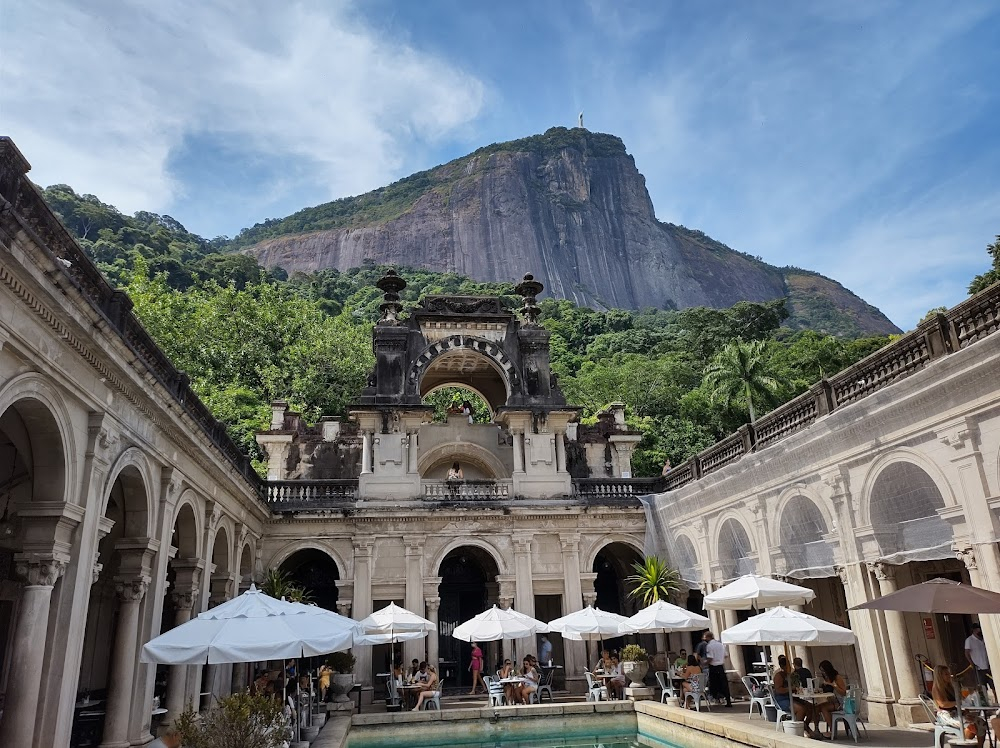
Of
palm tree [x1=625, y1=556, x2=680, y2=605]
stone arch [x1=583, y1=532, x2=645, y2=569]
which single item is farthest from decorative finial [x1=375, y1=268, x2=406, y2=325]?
palm tree [x1=625, y1=556, x2=680, y2=605]

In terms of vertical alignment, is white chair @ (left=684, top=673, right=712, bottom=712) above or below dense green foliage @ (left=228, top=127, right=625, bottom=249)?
below

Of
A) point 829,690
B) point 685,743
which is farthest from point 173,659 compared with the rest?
point 829,690

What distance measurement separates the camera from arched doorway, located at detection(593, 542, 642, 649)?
24.0m

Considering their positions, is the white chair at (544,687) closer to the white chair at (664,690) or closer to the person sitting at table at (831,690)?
the white chair at (664,690)

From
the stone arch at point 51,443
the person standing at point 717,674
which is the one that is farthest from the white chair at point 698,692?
the stone arch at point 51,443

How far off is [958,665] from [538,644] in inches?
471

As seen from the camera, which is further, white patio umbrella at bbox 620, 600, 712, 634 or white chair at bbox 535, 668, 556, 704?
white chair at bbox 535, 668, 556, 704

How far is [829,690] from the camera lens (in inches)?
451

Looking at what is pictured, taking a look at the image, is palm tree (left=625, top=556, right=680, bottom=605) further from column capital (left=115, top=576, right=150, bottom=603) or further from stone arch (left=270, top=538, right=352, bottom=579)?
column capital (left=115, top=576, right=150, bottom=603)

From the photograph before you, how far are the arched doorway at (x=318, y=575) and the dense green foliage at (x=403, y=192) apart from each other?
4854 inches

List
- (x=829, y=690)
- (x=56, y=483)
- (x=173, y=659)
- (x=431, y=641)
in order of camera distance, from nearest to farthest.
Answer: (x=56, y=483) < (x=173, y=659) < (x=829, y=690) < (x=431, y=641)

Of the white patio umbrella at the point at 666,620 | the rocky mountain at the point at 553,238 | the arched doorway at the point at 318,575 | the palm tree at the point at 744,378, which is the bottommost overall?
the white patio umbrella at the point at 666,620

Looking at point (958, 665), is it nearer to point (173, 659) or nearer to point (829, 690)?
point (829, 690)

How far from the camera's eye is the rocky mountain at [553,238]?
134 metres
